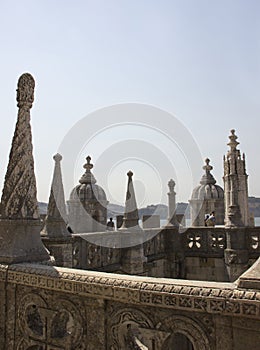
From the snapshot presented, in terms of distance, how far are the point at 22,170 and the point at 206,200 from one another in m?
14.9

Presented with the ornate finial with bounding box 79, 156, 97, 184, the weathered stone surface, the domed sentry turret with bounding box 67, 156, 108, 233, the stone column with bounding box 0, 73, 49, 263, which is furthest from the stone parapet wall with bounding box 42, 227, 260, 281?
the weathered stone surface

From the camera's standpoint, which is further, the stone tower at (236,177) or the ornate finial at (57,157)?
the stone tower at (236,177)

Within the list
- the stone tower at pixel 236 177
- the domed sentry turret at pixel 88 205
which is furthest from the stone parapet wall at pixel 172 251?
the domed sentry turret at pixel 88 205

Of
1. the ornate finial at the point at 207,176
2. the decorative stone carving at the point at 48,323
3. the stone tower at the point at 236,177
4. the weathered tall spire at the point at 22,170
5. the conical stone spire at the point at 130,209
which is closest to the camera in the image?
the decorative stone carving at the point at 48,323

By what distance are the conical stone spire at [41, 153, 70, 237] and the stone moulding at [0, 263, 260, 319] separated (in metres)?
4.38

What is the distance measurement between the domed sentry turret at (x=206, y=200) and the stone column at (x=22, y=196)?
46.3ft

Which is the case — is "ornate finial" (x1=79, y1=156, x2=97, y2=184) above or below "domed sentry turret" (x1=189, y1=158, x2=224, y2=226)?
above

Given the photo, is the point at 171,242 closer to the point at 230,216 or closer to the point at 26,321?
the point at 230,216

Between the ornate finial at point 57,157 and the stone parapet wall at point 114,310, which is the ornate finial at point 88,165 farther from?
the stone parapet wall at point 114,310

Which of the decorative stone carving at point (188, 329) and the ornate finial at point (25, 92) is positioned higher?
the ornate finial at point (25, 92)

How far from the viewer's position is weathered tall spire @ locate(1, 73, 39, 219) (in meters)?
4.44

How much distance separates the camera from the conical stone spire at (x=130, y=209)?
11.0 m

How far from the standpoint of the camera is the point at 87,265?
29.8 ft

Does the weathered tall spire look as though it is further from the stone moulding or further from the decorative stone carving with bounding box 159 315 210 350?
the decorative stone carving with bounding box 159 315 210 350
